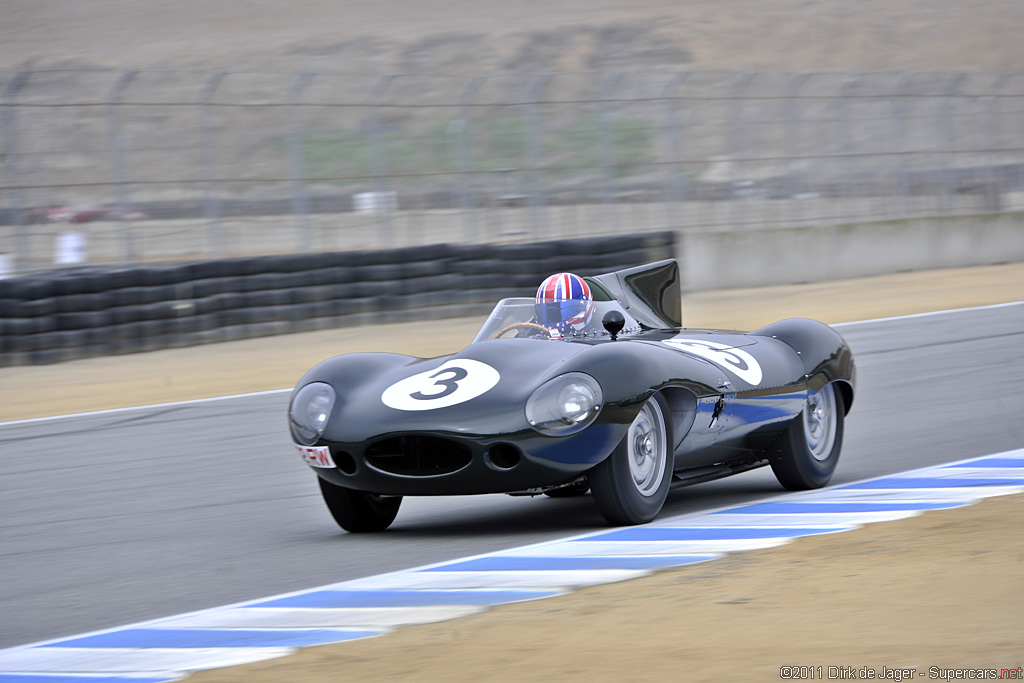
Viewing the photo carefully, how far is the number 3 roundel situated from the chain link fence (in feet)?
33.0

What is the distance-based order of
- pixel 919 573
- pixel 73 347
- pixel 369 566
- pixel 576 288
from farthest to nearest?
pixel 73 347, pixel 576 288, pixel 369 566, pixel 919 573

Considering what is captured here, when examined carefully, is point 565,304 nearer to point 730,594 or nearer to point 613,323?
point 613,323

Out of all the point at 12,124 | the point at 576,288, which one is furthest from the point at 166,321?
the point at 576,288

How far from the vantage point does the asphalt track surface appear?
202 inches

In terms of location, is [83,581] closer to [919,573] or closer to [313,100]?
[919,573]

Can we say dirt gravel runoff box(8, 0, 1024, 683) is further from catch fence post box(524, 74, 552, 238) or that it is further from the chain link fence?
catch fence post box(524, 74, 552, 238)

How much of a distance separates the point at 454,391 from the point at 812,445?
2.00 m

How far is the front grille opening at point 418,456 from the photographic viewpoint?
5.42 metres

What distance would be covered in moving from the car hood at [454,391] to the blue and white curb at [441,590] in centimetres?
53

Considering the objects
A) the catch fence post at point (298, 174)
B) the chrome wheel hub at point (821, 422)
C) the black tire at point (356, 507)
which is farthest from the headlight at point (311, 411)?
the catch fence post at point (298, 174)

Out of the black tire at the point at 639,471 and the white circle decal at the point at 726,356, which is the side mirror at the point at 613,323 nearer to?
the white circle decal at the point at 726,356

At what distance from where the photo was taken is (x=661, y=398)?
5695 millimetres

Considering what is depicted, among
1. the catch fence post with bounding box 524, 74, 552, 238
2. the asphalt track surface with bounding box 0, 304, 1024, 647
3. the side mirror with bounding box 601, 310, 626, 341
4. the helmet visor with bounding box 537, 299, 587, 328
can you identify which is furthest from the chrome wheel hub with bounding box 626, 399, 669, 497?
the catch fence post with bounding box 524, 74, 552, 238

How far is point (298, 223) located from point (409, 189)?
1870mm
